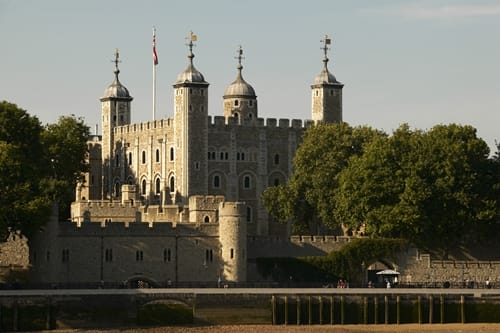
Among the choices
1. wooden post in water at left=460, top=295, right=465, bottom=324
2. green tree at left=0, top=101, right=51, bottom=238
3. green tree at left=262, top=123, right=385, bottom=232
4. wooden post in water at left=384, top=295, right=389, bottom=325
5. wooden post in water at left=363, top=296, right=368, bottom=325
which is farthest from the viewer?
green tree at left=262, top=123, right=385, bottom=232

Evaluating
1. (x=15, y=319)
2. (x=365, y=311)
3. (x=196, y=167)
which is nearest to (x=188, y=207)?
(x=365, y=311)

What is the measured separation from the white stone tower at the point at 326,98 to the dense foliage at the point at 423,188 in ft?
76.8

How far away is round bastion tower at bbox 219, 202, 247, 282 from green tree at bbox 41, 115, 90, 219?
33.7ft

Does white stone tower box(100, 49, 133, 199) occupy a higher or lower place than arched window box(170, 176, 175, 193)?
higher

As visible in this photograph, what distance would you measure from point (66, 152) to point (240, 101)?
88.1 ft

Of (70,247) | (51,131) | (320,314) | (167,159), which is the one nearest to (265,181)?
(167,159)

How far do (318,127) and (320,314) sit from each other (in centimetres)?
4124

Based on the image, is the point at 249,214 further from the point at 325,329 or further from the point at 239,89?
the point at 325,329

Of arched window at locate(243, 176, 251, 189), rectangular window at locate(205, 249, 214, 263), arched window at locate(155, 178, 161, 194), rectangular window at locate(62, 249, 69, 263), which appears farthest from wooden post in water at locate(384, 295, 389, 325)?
arched window at locate(155, 178, 161, 194)

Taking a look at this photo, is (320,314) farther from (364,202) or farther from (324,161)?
(324,161)

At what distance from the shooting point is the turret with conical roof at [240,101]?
146m

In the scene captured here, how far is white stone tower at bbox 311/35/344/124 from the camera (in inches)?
5782

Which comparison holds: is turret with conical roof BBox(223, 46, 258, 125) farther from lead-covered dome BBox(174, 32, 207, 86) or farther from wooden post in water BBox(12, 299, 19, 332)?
wooden post in water BBox(12, 299, 19, 332)

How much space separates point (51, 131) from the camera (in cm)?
12550
